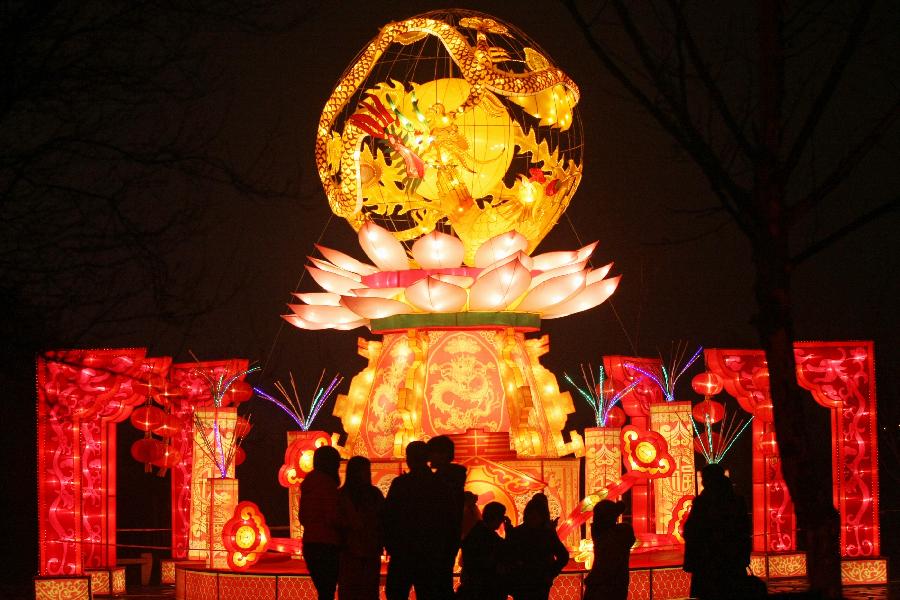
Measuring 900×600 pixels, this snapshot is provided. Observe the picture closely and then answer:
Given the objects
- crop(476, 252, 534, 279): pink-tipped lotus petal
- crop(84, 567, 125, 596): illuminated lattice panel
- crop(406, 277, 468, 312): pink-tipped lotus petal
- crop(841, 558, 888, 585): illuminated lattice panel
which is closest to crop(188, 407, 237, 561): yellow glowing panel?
crop(84, 567, 125, 596): illuminated lattice panel

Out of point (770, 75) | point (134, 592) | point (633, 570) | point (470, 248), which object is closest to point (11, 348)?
point (770, 75)

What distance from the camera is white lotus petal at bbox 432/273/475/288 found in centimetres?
1357

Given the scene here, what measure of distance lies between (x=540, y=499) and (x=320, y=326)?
22.4 feet

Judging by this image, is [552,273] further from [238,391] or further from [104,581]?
[104,581]

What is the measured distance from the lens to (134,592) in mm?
15422

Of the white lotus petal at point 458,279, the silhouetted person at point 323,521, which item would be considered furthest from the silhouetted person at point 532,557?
the white lotus petal at point 458,279

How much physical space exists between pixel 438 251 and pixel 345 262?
52.8 inches

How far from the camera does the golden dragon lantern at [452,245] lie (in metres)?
13.8

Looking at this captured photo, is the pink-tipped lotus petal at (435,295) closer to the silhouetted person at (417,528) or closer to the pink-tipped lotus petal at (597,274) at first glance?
the pink-tipped lotus petal at (597,274)

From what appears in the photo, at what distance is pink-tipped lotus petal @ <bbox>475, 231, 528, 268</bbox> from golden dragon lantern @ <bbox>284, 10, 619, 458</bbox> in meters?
0.01

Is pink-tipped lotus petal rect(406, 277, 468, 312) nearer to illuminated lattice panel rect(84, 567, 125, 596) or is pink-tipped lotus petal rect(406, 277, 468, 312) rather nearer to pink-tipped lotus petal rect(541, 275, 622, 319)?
pink-tipped lotus petal rect(541, 275, 622, 319)

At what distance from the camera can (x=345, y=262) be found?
1465 cm

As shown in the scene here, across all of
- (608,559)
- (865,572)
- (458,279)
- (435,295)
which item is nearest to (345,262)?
(458,279)

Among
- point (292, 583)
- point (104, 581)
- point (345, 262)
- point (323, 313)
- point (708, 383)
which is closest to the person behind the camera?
point (292, 583)
